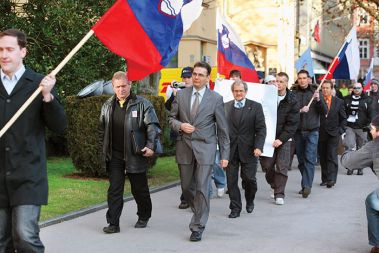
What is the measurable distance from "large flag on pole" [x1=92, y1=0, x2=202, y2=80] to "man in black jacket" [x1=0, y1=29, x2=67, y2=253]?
3.89 ft

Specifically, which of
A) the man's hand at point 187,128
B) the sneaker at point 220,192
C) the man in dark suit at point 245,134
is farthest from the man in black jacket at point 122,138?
the sneaker at point 220,192

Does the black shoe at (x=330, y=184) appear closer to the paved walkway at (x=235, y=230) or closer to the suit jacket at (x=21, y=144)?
the paved walkway at (x=235, y=230)

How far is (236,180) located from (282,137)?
1.62 metres

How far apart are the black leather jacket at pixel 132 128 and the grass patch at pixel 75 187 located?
1.37 m

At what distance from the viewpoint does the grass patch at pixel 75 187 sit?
9.84 m

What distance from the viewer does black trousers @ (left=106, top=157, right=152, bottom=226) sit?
820 centimetres

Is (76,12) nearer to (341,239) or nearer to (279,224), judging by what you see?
(279,224)

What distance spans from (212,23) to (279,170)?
74.5 ft

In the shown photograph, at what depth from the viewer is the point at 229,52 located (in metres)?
12.0

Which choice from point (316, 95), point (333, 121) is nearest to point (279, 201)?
point (316, 95)

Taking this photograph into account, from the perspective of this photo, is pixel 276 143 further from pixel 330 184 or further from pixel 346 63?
pixel 346 63

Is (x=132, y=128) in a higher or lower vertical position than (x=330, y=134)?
higher

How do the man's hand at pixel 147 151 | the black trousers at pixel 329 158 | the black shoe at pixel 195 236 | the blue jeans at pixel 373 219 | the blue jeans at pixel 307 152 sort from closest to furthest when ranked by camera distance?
the blue jeans at pixel 373 219
the black shoe at pixel 195 236
the man's hand at pixel 147 151
the blue jeans at pixel 307 152
the black trousers at pixel 329 158

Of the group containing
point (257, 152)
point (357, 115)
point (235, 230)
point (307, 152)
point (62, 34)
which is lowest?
point (235, 230)
